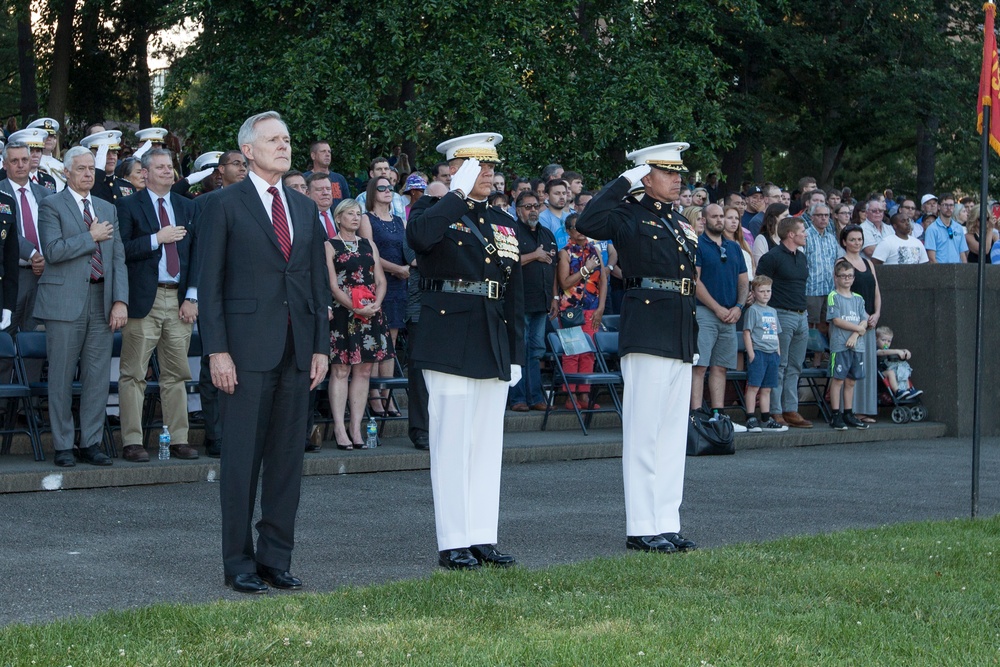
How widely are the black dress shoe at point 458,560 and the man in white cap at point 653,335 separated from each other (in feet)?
3.69

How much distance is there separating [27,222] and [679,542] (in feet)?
19.8

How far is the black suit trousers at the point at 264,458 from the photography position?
22.4ft

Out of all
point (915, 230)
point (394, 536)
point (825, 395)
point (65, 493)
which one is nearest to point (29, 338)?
point (65, 493)

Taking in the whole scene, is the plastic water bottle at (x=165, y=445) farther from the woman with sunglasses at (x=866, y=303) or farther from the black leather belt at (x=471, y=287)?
the woman with sunglasses at (x=866, y=303)

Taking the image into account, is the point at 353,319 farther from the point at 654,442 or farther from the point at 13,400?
the point at 654,442

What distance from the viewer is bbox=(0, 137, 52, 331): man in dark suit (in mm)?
11062

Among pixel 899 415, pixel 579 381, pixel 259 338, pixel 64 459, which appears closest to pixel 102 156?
pixel 64 459

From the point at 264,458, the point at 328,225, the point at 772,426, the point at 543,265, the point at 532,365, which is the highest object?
the point at 328,225

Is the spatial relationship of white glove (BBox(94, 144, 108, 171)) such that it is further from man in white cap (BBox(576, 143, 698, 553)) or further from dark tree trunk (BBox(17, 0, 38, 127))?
dark tree trunk (BBox(17, 0, 38, 127))

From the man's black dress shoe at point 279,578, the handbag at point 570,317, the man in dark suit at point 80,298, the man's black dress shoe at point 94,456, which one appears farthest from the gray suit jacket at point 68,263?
the handbag at point 570,317

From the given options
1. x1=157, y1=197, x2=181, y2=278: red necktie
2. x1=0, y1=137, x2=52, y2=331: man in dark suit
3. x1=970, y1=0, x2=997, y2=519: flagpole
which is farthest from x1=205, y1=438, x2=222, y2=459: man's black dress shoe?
x1=970, y1=0, x2=997, y2=519: flagpole

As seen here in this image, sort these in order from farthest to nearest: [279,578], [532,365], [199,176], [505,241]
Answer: [532,365]
[199,176]
[505,241]
[279,578]

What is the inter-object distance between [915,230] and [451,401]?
48.2 ft

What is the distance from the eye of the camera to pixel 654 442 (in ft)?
26.9
